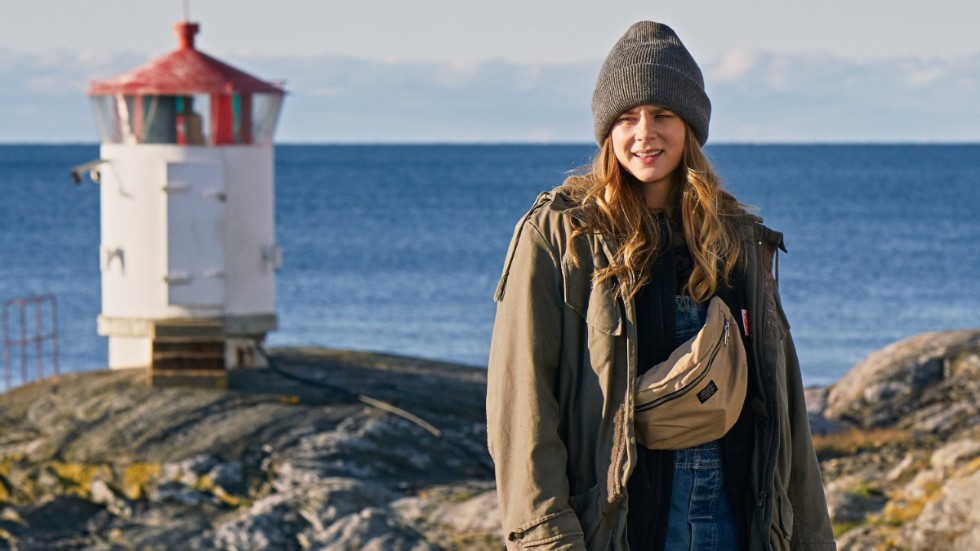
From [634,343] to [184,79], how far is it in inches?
356

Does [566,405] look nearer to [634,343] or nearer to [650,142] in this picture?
[634,343]

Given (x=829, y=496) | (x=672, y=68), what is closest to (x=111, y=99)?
(x=829, y=496)

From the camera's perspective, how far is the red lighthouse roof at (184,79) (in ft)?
39.7

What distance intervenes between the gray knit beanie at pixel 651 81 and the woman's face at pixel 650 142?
0.03 metres

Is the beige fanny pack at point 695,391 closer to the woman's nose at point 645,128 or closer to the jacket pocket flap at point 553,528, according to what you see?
the jacket pocket flap at point 553,528

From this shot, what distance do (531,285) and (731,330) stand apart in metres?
0.45

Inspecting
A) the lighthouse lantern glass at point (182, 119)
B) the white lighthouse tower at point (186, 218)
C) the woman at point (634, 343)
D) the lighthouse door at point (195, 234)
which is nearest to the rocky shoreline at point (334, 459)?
the white lighthouse tower at point (186, 218)

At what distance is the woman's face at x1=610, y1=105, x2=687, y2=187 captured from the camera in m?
3.77

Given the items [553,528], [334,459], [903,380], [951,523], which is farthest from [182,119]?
[553,528]

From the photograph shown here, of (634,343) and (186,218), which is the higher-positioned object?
(634,343)

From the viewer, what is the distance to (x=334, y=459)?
1055 centimetres

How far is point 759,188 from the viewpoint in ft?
339

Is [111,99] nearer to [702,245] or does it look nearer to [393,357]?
[393,357]

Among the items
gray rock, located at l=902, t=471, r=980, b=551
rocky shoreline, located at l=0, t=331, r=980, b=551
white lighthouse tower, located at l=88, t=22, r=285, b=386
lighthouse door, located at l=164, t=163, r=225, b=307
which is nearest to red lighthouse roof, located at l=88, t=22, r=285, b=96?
white lighthouse tower, located at l=88, t=22, r=285, b=386
